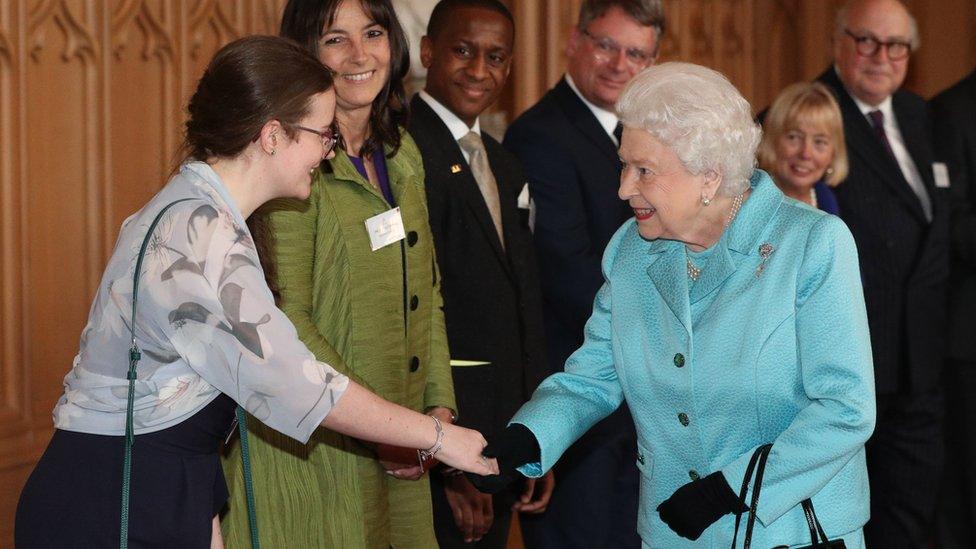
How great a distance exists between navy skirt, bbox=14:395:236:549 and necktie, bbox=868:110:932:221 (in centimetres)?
311

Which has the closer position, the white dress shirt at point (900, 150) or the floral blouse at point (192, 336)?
the floral blouse at point (192, 336)

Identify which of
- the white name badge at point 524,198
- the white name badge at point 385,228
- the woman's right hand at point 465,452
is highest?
the white name badge at point 524,198

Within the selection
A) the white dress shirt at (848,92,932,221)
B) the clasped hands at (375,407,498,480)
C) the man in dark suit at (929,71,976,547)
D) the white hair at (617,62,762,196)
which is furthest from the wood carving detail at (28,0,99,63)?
the man in dark suit at (929,71,976,547)

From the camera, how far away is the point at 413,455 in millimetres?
2766

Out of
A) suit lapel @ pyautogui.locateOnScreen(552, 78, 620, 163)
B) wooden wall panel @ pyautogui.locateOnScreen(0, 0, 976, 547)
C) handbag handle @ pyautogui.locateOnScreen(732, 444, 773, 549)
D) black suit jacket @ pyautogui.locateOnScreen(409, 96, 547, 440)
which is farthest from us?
suit lapel @ pyautogui.locateOnScreen(552, 78, 620, 163)

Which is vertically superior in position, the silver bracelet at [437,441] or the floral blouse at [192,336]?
the floral blouse at [192,336]

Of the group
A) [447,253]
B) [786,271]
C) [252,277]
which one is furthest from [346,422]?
[447,253]

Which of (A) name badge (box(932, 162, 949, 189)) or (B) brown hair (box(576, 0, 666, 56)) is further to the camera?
(A) name badge (box(932, 162, 949, 189))

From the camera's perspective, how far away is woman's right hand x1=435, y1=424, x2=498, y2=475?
7.57 ft

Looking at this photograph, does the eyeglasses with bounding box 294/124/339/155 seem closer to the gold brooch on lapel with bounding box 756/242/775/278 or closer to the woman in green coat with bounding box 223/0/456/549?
the woman in green coat with bounding box 223/0/456/549

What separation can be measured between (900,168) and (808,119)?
46 cm

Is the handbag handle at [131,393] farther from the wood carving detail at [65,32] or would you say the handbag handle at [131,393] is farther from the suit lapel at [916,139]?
the suit lapel at [916,139]

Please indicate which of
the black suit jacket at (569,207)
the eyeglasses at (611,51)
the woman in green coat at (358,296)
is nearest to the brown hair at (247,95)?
the woman in green coat at (358,296)

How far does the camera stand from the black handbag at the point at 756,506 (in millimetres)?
2111
